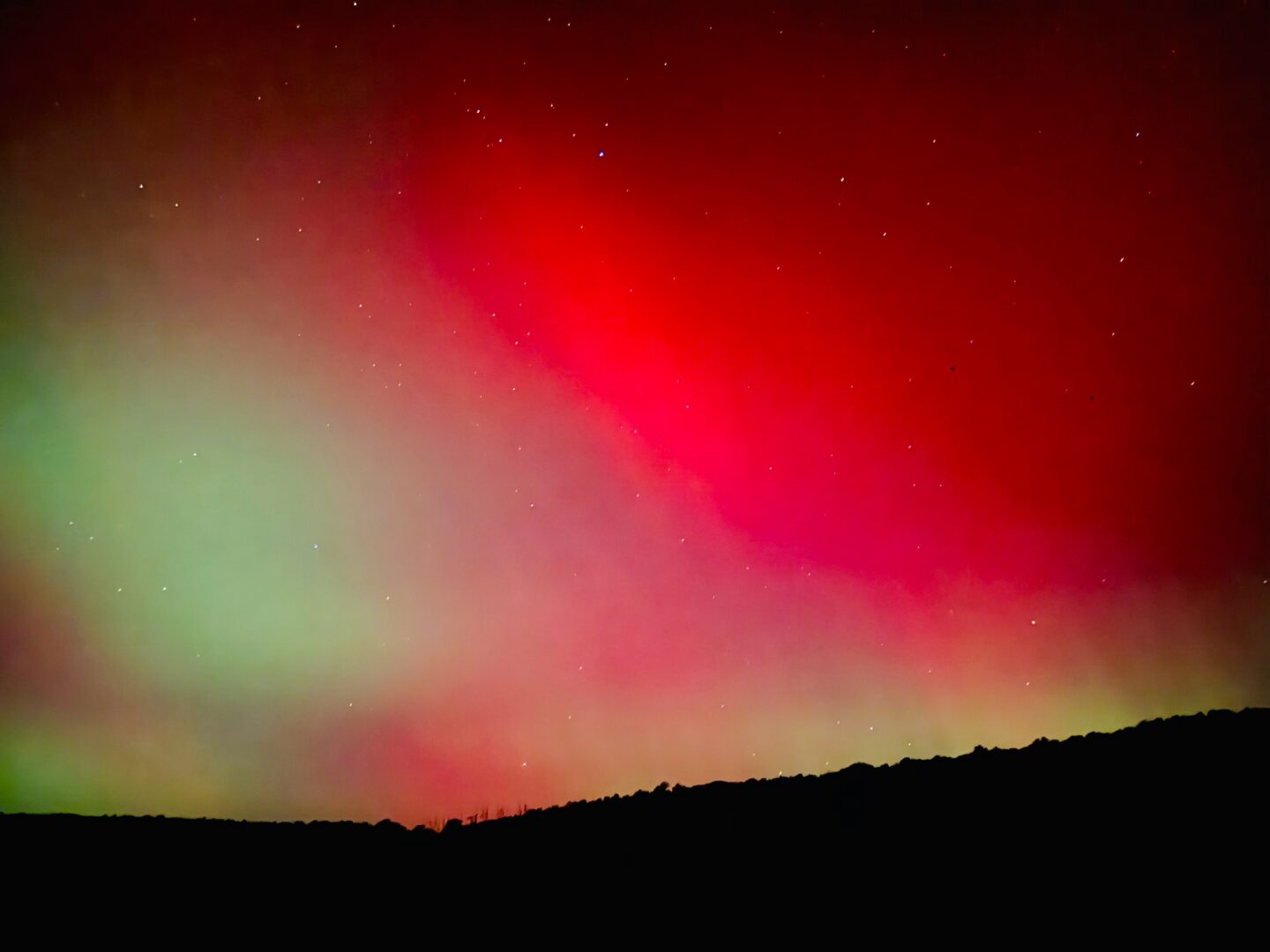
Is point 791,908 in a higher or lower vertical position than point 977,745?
lower

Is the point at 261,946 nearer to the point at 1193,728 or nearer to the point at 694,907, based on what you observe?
the point at 694,907

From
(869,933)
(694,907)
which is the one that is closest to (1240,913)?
(869,933)

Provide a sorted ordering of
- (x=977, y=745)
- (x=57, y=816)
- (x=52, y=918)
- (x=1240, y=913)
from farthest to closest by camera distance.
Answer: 1. (x=57, y=816)
2. (x=977, y=745)
3. (x=52, y=918)
4. (x=1240, y=913)

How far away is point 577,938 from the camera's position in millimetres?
4195

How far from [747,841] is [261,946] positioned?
116 inches

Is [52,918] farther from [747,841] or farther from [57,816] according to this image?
[747,841]

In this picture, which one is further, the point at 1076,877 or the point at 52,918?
the point at 52,918

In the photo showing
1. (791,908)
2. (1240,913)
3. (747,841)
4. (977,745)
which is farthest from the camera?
(977,745)

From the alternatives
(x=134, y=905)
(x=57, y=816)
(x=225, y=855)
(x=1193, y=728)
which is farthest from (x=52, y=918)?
(x=1193, y=728)

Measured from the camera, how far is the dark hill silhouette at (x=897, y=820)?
4.49 m

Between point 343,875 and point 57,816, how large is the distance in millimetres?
3849

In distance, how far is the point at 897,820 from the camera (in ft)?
16.5

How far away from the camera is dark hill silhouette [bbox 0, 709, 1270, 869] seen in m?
4.49

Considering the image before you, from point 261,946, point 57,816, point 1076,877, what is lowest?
point 261,946
